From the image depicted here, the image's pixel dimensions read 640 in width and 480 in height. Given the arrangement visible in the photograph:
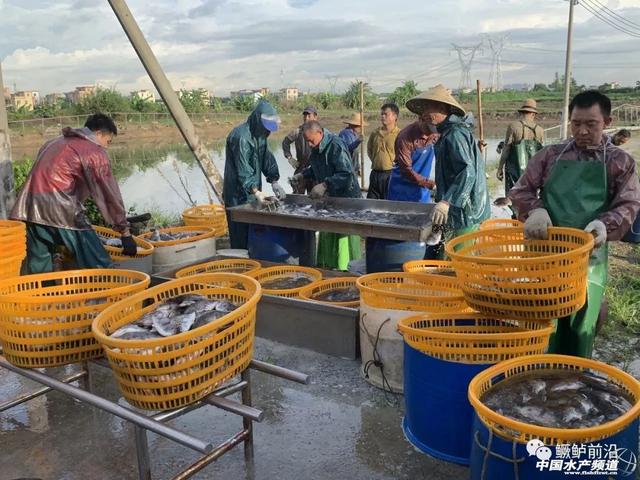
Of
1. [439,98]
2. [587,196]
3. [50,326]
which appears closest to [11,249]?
[50,326]

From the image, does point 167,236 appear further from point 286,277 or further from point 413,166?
point 413,166

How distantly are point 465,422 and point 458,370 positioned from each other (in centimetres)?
30

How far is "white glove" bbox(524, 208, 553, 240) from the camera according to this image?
9.11 feet

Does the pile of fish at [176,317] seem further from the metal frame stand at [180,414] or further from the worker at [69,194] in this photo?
the worker at [69,194]

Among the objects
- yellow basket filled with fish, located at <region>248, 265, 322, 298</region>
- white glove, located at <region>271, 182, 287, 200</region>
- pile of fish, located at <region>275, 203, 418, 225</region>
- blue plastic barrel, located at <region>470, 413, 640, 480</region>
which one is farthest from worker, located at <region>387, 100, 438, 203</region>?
blue plastic barrel, located at <region>470, 413, 640, 480</region>

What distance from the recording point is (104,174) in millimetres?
4297

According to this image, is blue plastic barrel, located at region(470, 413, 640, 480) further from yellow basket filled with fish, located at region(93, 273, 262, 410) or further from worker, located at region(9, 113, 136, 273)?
worker, located at region(9, 113, 136, 273)

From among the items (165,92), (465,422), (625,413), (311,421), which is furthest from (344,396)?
(165,92)

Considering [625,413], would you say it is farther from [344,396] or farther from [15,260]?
[15,260]

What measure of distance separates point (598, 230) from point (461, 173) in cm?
173

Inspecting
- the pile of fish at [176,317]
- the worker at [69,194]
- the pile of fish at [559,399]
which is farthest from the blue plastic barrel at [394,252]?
the pile of fish at [559,399]

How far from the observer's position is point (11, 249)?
3586mm

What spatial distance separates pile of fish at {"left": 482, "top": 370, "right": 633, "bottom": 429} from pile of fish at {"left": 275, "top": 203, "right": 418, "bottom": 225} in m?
2.68

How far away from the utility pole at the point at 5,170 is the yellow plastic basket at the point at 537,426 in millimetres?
5002
